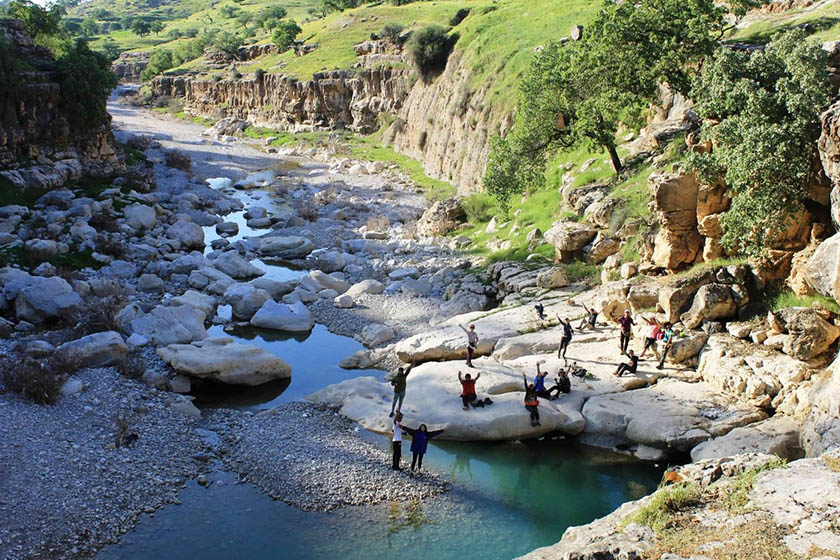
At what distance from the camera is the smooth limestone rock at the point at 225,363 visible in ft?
91.8

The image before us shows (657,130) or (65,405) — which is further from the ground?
(657,130)

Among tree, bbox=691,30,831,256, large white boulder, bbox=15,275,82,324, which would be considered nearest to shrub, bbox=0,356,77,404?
large white boulder, bbox=15,275,82,324

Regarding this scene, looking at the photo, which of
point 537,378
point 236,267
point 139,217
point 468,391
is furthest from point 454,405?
point 139,217

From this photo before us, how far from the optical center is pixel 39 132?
54.3 metres

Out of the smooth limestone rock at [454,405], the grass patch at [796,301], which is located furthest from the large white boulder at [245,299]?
the grass patch at [796,301]

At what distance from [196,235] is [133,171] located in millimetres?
18136

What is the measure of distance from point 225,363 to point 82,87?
39805 mm

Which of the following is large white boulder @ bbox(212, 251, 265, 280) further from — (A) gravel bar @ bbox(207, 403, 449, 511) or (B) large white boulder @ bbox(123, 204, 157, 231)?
(A) gravel bar @ bbox(207, 403, 449, 511)

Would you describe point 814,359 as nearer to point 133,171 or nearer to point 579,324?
point 579,324

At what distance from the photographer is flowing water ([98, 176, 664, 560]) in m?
18.5

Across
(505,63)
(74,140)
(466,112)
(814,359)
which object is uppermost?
(505,63)

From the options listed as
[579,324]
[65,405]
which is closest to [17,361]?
[65,405]

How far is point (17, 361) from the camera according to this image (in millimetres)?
27312

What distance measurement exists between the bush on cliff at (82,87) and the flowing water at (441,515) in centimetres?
4584
